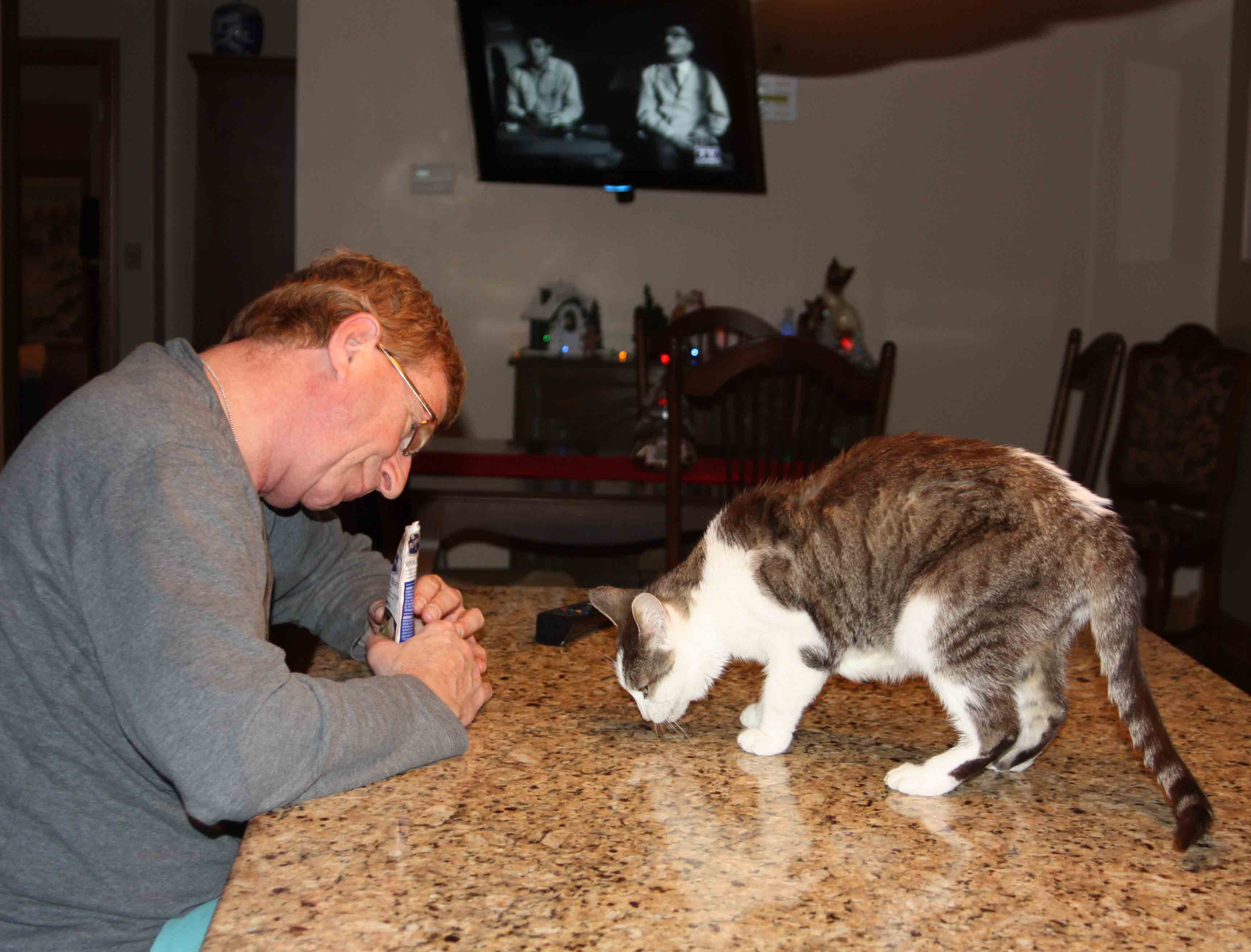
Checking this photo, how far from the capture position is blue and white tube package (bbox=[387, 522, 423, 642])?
3.78 ft

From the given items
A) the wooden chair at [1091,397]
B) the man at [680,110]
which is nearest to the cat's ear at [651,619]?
the wooden chair at [1091,397]

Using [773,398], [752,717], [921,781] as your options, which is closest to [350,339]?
[752,717]

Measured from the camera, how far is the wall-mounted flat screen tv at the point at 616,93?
4.68 meters

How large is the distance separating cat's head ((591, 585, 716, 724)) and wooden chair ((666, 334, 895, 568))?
1.01 meters

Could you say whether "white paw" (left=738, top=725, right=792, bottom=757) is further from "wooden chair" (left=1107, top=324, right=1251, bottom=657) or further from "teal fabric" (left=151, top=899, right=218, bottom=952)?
"wooden chair" (left=1107, top=324, right=1251, bottom=657)

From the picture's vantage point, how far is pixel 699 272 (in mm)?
5121

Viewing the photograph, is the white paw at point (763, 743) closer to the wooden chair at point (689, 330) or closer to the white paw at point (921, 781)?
the white paw at point (921, 781)

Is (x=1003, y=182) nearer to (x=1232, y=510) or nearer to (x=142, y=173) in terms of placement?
(x=1232, y=510)

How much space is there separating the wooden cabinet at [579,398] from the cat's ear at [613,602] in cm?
314

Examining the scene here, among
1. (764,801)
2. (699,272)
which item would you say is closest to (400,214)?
(699,272)

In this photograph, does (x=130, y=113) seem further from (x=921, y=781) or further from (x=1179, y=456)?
(x=921, y=781)

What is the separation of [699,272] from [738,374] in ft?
9.35

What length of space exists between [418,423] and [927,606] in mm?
582

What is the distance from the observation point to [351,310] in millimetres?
1111
